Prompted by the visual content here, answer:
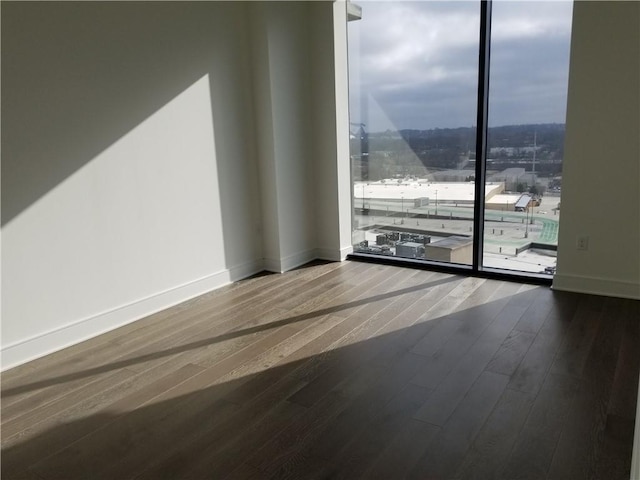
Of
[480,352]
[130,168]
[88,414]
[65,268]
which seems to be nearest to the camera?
[88,414]

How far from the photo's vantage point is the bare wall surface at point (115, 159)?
110 inches

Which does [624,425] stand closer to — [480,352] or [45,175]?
[480,352]

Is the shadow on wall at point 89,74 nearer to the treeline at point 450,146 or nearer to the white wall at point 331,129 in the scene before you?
the white wall at point 331,129

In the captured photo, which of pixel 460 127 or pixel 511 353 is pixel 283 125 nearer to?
pixel 460 127

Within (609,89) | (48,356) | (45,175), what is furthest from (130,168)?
(609,89)

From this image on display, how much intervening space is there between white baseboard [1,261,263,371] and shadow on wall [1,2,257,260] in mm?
766

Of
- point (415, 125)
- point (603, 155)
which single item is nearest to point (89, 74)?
point (415, 125)

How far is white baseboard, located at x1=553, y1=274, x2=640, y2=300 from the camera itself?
11.8ft

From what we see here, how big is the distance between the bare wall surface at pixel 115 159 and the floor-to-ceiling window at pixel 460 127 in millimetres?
1257

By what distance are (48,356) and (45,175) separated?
1.10 m

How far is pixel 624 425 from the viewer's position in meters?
2.07

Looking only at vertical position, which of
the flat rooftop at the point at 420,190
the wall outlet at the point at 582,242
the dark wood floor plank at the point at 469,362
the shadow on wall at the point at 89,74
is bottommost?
the dark wood floor plank at the point at 469,362

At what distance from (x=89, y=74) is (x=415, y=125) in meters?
2.71

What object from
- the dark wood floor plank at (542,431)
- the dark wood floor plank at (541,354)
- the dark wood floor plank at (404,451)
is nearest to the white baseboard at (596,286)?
the dark wood floor plank at (541,354)
